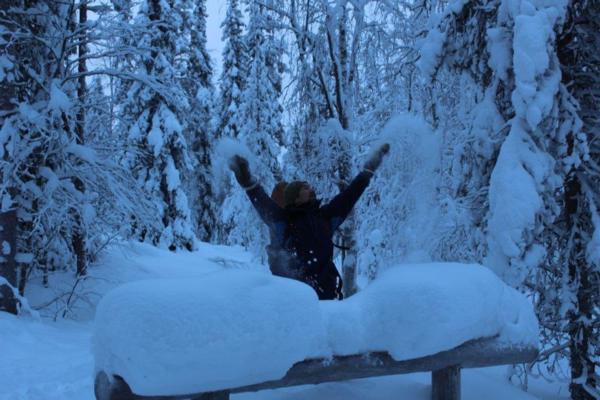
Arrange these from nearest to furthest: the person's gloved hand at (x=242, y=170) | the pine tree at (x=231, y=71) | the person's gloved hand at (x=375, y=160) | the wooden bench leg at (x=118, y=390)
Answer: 1. the wooden bench leg at (x=118, y=390)
2. the person's gloved hand at (x=242, y=170)
3. the person's gloved hand at (x=375, y=160)
4. the pine tree at (x=231, y=71)

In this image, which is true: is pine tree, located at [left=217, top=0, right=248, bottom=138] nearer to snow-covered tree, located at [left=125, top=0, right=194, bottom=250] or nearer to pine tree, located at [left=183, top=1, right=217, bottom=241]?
pine tree, located at [left=183, top=1, right=217, bottom=241]

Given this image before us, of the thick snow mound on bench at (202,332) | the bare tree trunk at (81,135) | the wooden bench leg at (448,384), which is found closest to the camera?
the thick snow mound on bench at (202,332)

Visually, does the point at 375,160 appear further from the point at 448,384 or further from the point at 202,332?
the point at 202,332

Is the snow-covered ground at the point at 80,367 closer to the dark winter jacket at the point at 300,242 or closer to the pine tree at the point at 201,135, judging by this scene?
the dark winter jacket at the point at 300,242

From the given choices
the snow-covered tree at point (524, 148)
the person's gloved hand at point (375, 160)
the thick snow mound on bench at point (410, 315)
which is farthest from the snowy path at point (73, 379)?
the person's gloved hand at point (375, 160)

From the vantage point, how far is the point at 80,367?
18.2 feet

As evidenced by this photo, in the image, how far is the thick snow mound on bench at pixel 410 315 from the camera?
2.67m

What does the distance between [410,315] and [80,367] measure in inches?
170

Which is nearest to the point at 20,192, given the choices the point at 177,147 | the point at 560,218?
the point at 560,218

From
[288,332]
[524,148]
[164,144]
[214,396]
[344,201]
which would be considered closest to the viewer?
[288,332]

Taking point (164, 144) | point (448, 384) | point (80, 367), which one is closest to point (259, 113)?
point (164, 144)

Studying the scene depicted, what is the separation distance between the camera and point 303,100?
27.8 ft

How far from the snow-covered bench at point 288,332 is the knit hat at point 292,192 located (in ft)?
3.39

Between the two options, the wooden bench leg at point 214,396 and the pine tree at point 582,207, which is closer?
A: the wooden bench leg at point 214,396
